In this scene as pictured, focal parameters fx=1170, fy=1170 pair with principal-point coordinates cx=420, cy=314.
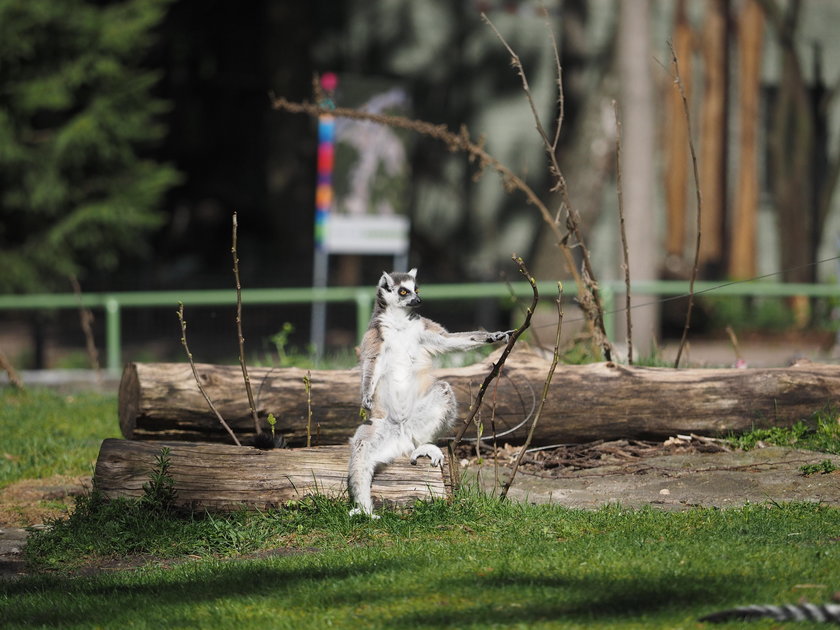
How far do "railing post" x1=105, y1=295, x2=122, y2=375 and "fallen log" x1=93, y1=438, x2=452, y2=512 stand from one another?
7.59 meters

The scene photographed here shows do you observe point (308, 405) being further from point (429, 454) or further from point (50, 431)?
point (50, 431)

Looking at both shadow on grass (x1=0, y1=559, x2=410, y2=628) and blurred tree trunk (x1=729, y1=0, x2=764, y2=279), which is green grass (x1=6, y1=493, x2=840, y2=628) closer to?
shadow on grass (x1=0, y1=559, x2=410, y2=628)

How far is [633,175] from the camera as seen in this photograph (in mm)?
16438

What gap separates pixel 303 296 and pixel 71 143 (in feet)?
15.5

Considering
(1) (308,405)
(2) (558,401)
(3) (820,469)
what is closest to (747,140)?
(2) (558,401)

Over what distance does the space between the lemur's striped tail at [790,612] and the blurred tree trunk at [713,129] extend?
16809 mm

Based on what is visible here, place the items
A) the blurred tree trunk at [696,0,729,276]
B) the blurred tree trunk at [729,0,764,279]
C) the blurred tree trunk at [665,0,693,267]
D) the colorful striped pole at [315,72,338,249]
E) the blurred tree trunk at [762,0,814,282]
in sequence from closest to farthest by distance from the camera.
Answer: the colorful striped pole at [315,72,338,249] → the blurred tree trunk at [665,0,693,267] → the blurred tree trunk at [696,0,729,276] → the blurred tree trunk at [762,0,814,282] → the blurred tree trunk at [729,0,764,279]

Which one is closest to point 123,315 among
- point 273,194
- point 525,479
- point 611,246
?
point 273,194

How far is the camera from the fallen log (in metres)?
7.07

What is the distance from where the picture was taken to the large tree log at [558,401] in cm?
843

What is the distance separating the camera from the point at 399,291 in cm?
730

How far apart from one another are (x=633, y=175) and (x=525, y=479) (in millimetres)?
9178

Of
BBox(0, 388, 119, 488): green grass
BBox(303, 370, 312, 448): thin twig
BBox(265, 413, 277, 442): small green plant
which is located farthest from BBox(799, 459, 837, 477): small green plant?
BBox(0, 388, 119, 488): green grass

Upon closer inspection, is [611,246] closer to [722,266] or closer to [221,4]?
[722,266]
